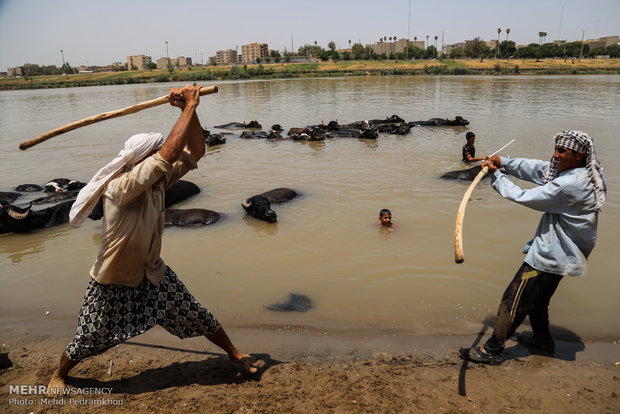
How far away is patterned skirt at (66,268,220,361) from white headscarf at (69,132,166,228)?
53 centimetres

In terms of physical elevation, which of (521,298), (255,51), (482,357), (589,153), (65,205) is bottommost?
(482,357)

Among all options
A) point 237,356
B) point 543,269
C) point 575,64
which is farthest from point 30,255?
point 575,64

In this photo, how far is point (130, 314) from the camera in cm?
299

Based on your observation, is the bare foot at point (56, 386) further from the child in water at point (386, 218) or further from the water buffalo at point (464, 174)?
the water buffalo at point (464, 174)

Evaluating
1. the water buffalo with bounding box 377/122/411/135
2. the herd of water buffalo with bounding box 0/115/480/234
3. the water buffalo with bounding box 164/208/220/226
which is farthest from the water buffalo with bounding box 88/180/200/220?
the water buffalo with bounding box 377/122/411/135

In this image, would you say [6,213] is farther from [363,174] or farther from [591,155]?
[591,155]

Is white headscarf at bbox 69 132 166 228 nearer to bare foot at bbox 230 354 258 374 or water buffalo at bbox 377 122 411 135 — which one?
bare foot at bbox 230 354 258 374

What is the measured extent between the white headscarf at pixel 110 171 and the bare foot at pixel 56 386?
1311 millimetres

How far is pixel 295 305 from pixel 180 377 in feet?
5.10

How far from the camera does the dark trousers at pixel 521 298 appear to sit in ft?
10.7

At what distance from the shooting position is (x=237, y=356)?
3.38 meters

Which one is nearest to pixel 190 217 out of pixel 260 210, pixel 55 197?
pixel 260 210

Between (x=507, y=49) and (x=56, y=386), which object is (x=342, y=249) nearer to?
(x=56, y=386)

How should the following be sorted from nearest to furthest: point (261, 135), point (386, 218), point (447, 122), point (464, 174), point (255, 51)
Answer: point (386, 218) < point (464, 174) < point (261, 135) < point (447, 122) < point (255, 51)
